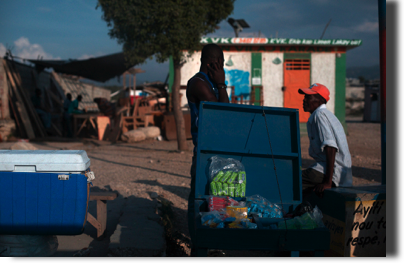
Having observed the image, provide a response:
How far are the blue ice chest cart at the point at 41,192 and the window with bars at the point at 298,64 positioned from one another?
44.4 feet

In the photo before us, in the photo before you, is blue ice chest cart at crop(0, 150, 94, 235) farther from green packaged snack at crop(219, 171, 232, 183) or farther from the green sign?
the green sign

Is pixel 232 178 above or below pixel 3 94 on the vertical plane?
below

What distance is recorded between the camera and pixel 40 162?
96.0 inches

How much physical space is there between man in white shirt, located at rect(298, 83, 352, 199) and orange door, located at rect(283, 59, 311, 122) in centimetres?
1180

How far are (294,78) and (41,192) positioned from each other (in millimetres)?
13765

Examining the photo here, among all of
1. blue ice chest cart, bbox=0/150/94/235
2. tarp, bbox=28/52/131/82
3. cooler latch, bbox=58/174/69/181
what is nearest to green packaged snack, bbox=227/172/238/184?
blue ice chest cart, bbox=0/150/94/235

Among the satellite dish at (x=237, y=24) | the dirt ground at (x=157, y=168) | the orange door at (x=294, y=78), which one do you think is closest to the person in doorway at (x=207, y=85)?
the dirt ground at (x=157, y=168)

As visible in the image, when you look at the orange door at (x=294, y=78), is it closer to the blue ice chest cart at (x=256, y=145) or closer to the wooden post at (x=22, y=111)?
the wooden post at (x=22, y=111)

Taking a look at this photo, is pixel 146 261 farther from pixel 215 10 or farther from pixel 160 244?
pixel 215 10

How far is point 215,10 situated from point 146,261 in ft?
28.5

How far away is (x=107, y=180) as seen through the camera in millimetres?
6320

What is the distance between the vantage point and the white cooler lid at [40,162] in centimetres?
242

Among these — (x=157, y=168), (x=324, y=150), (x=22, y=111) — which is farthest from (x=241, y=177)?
(x=22, y=111)

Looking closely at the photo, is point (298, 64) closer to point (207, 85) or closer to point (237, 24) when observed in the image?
point (237, 24)
